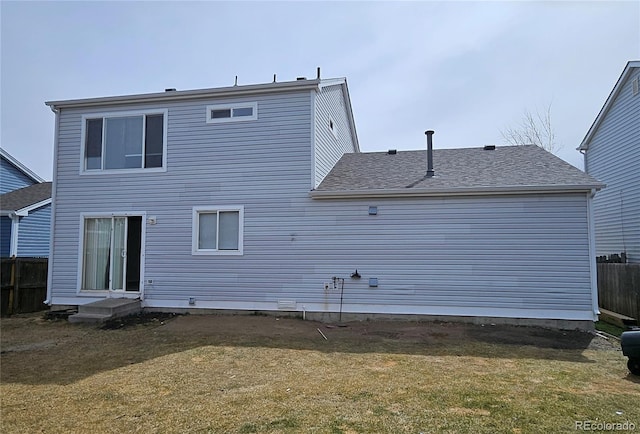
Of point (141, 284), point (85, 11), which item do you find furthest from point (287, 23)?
point (141, 284)

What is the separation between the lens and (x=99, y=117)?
1056cm

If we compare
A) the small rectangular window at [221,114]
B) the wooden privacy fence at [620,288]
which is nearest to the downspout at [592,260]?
the wooden privacy fence at [620,288]

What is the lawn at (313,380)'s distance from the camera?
12.1ft

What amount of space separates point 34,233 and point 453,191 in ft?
53.6

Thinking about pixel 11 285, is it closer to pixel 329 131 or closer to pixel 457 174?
pixel 329 131

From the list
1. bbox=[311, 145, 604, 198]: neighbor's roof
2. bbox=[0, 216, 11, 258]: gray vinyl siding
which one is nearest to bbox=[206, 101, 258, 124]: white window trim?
bbox=[311, 145, 604, 198]: neighbor's roof

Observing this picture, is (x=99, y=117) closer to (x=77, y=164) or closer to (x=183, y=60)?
(x=77, y=164)

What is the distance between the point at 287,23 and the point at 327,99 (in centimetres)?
230

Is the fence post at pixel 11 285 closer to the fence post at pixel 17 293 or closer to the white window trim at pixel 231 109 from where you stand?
the fence post at pixel 17 293

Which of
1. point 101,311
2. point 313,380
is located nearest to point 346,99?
point 101,311

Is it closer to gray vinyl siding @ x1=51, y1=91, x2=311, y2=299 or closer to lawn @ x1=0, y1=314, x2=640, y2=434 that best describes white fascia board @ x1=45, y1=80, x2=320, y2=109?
gray vinyl siding @ x1=51, y1=91, x2=311, y2=299

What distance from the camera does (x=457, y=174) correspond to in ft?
31.3

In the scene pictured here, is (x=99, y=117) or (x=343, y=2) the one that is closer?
(x=343, y=2)

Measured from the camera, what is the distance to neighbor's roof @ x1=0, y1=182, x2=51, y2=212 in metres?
14.9
